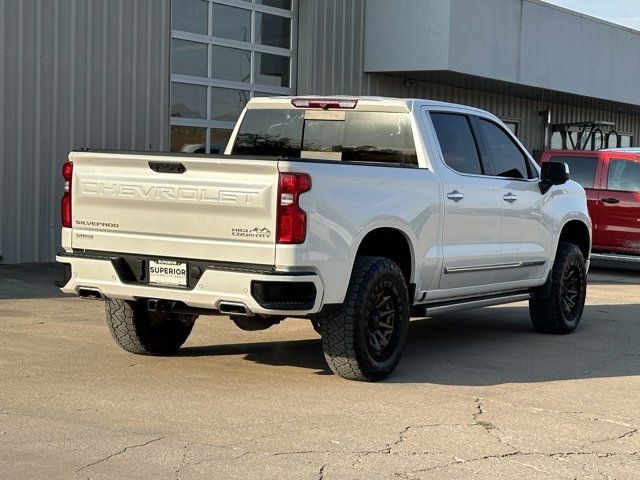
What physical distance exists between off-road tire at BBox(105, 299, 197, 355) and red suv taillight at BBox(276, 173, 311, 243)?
1.59 meters

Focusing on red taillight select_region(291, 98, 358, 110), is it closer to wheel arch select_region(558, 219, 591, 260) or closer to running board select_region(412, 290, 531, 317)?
running board select_region(412, 290, 531, 317)

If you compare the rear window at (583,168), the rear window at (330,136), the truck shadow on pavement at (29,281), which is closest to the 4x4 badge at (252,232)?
the rear window at (330,136)

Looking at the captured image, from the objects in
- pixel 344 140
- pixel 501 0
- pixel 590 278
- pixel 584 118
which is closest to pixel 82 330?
pixel 344 140

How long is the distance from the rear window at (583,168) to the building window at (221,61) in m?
4.76

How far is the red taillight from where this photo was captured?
346 inches

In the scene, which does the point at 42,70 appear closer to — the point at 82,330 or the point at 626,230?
the point at 82,330

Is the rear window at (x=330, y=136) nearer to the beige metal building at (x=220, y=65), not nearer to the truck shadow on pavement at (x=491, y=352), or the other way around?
the truck shadow on pavement at (x=491, y=352)

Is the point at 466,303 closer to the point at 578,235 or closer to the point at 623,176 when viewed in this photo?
the point at 578,235

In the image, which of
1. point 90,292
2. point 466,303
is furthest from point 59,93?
point 466,303

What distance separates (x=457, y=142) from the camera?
355 inches

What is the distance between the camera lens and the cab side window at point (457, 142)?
347 inches

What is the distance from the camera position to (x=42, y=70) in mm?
14430

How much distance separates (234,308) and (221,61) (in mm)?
10732

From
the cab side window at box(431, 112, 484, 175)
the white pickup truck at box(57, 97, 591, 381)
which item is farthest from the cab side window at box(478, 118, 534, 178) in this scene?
the cab side window at box(431, 112, 484, 175)
